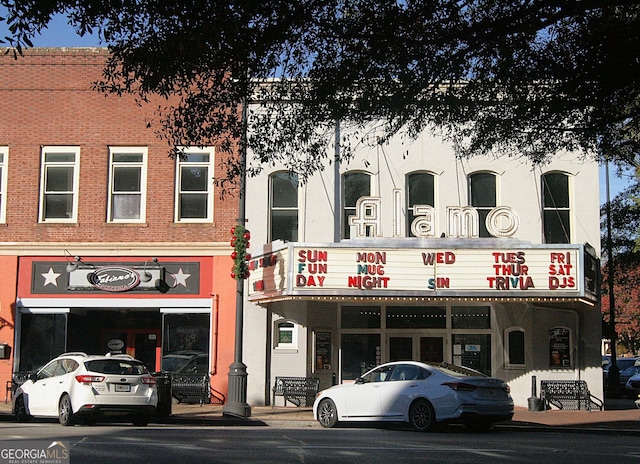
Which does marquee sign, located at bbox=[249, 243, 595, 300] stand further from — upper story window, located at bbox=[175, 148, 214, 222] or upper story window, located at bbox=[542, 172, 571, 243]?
upper story window, located at bbox=[175, 148, 214, 222]

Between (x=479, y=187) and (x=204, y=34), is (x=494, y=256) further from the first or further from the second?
(x=204, y=34)

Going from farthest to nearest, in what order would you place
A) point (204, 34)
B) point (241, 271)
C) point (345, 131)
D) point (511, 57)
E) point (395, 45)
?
1. point (345, 131)
2. point (241, 271)
3. point (511, 57)
4. point (395, 45)
5. point (204, 34)

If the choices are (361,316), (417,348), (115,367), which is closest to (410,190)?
(361,316)

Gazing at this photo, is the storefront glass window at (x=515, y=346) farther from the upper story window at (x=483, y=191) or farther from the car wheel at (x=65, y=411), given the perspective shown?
the car wheel at (x=65, y=411)

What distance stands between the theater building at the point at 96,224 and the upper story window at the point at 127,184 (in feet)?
0.10

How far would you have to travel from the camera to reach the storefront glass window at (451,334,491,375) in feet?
81.7

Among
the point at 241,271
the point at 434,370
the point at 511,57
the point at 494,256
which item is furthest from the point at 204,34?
the point at 494,256

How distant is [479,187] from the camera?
25.3 metres

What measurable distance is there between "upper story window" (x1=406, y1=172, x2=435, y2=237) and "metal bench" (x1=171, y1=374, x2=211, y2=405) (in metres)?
7.41

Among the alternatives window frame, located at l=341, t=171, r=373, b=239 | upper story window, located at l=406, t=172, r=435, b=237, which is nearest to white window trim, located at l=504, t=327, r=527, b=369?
upper story window, located at l=406, t=172, r=435, b=237

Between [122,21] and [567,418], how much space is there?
1580 centimetres

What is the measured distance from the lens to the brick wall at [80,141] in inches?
997

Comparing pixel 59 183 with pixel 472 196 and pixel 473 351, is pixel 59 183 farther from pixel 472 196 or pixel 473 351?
pixel 473 351

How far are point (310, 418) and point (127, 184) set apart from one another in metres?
9.43
